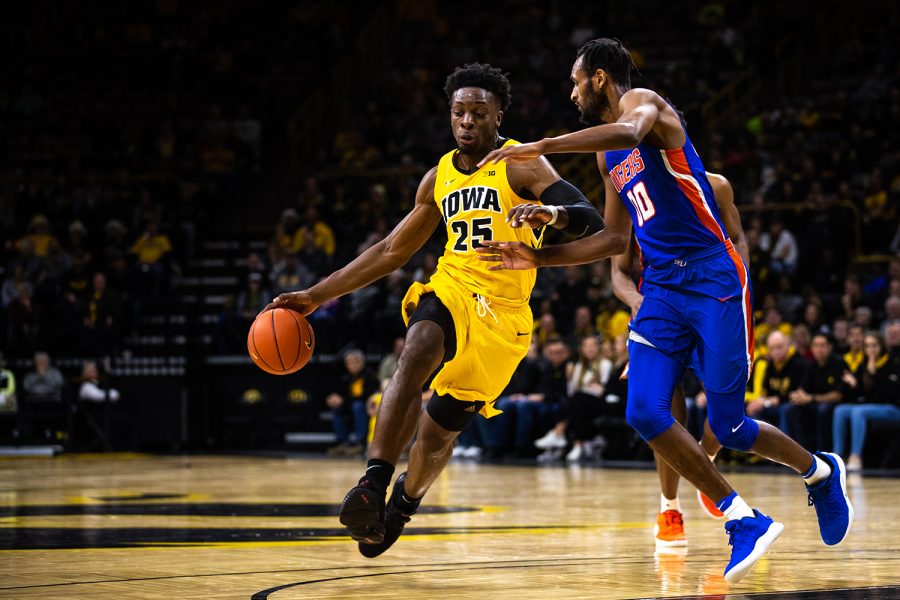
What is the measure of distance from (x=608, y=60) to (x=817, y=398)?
7.99m

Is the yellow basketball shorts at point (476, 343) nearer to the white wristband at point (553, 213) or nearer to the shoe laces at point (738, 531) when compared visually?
the white wristband at point (553, 213)

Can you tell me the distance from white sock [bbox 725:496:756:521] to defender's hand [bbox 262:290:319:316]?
6.55 feet

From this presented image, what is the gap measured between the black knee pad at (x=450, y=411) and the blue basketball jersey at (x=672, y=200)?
1.01 meters

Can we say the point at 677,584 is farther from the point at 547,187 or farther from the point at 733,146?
the point at 733,146

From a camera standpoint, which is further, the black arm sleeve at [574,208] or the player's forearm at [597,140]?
the black arm sleeve at [574,208]

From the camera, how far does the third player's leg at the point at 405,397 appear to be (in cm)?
565

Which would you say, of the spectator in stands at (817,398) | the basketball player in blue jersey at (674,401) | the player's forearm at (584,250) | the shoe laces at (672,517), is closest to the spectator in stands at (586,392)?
the spectator in stands at (817,398)

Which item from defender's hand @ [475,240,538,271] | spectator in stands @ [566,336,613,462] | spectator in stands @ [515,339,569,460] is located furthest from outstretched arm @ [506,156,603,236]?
spectator in stands @ [515,339,569,460]

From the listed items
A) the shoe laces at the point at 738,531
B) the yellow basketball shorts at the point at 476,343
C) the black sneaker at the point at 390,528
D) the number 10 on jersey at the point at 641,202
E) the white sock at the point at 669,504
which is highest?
the number 10 on jersey at the point at 641,202

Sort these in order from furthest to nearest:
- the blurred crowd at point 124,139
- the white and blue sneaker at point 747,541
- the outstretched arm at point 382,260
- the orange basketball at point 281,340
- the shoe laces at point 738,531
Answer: the blurred crowd at point 124,139, the outstretched arm at point 382,260, the orange basketball at point 281,340, the shoe laces at point 738,531, the white and blue sneaker at point 747,541

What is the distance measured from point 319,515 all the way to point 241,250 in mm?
13392

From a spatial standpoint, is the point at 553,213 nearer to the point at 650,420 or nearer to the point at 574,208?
the point at 574,208

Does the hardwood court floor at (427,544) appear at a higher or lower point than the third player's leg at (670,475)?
lower

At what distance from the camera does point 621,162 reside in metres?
5.80
